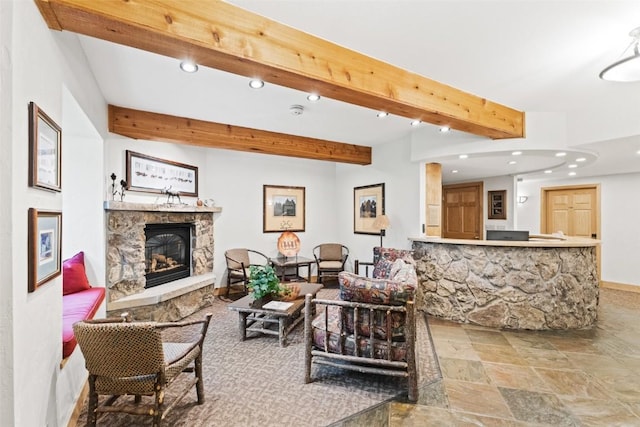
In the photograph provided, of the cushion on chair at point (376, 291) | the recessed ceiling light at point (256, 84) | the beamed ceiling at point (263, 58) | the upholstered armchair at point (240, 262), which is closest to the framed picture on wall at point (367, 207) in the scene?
the upholstered armchair at point (240, 262)

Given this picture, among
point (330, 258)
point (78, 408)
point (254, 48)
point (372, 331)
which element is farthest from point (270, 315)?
point (330, 258)

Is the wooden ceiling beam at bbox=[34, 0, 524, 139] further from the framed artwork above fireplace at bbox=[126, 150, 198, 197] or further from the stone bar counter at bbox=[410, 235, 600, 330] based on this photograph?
the framed artwork above fireplace at bbox=[126, 150, 198, 197]

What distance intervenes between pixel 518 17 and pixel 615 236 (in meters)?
5.99

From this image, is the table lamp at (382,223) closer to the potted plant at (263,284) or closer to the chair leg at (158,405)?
the potted plant at (263,284)

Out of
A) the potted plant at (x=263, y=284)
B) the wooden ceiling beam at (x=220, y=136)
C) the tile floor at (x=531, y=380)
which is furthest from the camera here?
the wooden ceiling beam at (x=220, y=136)

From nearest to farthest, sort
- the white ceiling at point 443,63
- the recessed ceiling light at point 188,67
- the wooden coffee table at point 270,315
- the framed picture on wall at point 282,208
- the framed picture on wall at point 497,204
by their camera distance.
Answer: the white ceiling at point 443,63 → the recessed ceiling light at point 188,67 → the wooden coffee table at point 270,315 → the framed picture on wall at point 282,208 → the framed picture on wall at point 497,204

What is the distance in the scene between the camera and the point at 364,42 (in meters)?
2.10

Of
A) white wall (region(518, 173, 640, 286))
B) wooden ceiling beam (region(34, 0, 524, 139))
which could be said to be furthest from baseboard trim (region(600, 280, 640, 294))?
wooden ceiling beam (region(34, 0, 524, 139))

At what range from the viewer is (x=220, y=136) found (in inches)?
156

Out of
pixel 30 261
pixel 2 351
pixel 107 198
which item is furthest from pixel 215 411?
pixel 107 198

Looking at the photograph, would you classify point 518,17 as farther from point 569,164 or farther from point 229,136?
point 569,164

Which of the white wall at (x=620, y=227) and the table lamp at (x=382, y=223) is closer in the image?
the table lamp at (x=382, y=223)

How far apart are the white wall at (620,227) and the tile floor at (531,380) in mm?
2473

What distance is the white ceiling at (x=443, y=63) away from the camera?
1.78m
